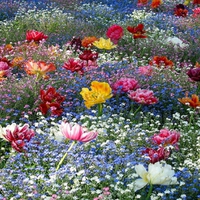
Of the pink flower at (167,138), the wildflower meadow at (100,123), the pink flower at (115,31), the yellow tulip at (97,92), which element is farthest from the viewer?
the pink flower at (115,31)

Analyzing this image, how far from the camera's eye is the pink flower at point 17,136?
11.9ft

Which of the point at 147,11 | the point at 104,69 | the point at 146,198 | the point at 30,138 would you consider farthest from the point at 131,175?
the point at 147,11

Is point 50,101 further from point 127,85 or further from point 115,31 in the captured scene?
point 115,31

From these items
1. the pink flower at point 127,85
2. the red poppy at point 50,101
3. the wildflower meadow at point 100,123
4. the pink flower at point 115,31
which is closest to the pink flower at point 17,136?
the wildflower meadow at point 100,123

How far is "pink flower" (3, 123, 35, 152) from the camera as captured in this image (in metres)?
3.62

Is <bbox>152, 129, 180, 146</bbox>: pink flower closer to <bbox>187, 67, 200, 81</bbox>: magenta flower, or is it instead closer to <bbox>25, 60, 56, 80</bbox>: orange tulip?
<bbox>187, 67, 200, 81</bbox>: magenta flower

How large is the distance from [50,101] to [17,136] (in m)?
0.80

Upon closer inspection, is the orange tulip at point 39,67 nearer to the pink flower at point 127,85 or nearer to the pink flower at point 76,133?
the pink flower at point 127,85

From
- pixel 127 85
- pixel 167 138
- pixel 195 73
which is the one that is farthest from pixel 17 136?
pixel 195 73

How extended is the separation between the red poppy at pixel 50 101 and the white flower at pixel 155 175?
132 cm

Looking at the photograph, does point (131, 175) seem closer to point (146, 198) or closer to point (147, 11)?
point (146, 198)

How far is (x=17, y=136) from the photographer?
3.66m

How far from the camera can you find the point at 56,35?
26.1ft

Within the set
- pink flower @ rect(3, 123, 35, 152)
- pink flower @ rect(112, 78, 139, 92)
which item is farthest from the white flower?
pink flower @ rect(112, 78, 139, 92)
